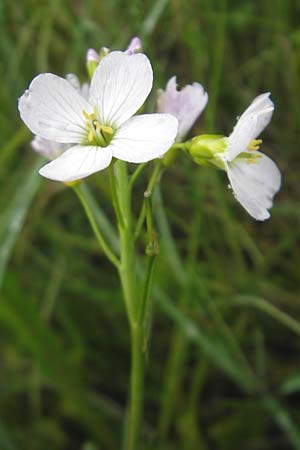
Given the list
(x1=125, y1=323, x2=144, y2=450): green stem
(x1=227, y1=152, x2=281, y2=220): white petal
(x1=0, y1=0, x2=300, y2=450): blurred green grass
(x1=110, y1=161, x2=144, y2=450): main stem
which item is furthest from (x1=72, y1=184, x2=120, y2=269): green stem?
(x1=0, y1=0, x2=300, y2=450): blurred green grass

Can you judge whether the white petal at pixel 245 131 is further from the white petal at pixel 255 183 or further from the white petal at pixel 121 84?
the white petal at pixel 121 84

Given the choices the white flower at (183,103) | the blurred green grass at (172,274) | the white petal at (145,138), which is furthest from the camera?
the blurred green grass at (172,274)

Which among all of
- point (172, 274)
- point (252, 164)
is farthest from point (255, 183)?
point (172, 274)

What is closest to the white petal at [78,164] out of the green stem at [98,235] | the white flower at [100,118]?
the white flower at [100,118]

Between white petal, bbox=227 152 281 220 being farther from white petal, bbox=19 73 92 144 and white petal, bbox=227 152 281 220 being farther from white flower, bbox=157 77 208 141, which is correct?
white petal, bbox=19 73 92 144


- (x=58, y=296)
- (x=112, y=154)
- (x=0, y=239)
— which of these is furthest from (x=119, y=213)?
(x=58, y=296)

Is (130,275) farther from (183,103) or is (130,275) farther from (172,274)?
(172,274)
